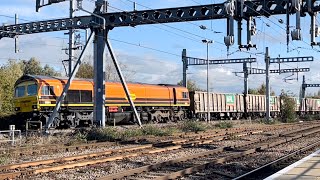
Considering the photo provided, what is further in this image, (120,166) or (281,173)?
(120,166)

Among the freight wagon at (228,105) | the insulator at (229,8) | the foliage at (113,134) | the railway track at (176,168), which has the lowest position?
the railway track at (176,168)

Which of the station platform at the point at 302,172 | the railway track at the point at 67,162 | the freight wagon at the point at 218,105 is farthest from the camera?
the freight wagon at the point at 218,105

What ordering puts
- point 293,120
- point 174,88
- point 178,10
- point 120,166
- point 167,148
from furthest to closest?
point 293,120 → point 174,88 → point 178,10 → point 167,148 → point 120,166

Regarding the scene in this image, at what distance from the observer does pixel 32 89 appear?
2647 centimetres

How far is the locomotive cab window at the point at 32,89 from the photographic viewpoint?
85.8 feet

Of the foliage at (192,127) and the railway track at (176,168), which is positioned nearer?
the railway track at (176,168)

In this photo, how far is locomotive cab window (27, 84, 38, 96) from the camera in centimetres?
2614

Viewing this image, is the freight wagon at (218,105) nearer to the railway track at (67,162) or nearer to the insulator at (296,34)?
the insulator at (296,34)

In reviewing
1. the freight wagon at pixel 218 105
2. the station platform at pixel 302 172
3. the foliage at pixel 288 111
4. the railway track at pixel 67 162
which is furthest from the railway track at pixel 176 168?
the foliage at pixel 288 111

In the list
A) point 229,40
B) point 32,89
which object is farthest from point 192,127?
point 32,89

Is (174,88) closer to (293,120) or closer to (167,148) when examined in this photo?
(293,120)

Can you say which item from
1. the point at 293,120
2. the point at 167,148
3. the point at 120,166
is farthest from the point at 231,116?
the point at 120,166

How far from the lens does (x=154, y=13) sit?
24.8m

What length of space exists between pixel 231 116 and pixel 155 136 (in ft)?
99.8
